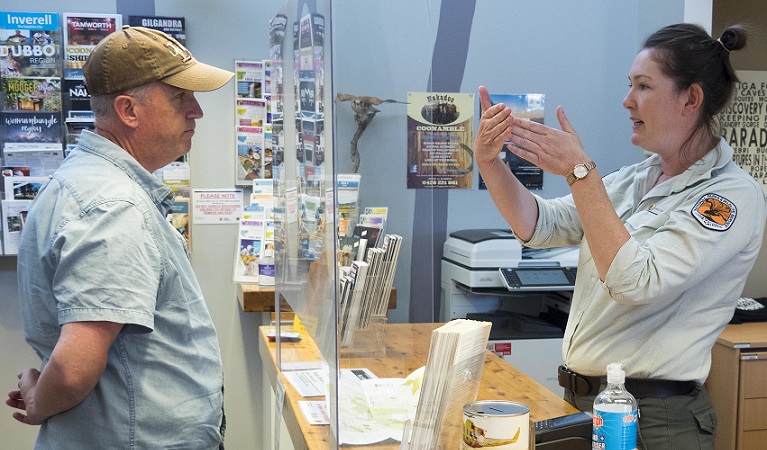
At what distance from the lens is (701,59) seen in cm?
184

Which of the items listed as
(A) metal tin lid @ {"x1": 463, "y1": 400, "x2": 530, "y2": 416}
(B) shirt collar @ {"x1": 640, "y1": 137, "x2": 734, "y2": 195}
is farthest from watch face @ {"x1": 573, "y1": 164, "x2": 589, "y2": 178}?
(A) metal tin lid @ {"x1": 463, "y1": 400, "x2": 530, "y2": 416}

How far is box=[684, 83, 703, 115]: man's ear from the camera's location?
1842 mm

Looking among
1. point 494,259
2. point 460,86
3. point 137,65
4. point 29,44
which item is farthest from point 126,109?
point 460,86

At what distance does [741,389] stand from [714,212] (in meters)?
2.15

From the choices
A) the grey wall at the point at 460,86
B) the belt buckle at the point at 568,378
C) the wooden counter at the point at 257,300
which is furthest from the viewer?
the grey wall at the point at 460,86

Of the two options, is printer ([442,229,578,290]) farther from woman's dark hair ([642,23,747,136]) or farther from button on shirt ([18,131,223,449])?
button on shirt ([18,131,223,449])

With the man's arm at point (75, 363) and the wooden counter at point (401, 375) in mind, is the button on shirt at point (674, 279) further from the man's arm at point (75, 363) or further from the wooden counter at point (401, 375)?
the man's arm at point (75, 363)

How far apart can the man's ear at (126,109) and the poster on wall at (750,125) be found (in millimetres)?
3605

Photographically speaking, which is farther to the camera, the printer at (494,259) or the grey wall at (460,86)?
the grey wall at (460,86)

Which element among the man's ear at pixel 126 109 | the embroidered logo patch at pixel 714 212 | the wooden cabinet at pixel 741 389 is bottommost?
the wooden cabinet at pixel 741 389

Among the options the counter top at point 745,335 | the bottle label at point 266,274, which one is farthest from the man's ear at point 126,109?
the counter top at point 745,335

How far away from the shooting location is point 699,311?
5.83ft

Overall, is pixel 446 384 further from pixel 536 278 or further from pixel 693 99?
pixel 536 278

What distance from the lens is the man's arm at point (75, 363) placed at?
136 cm
